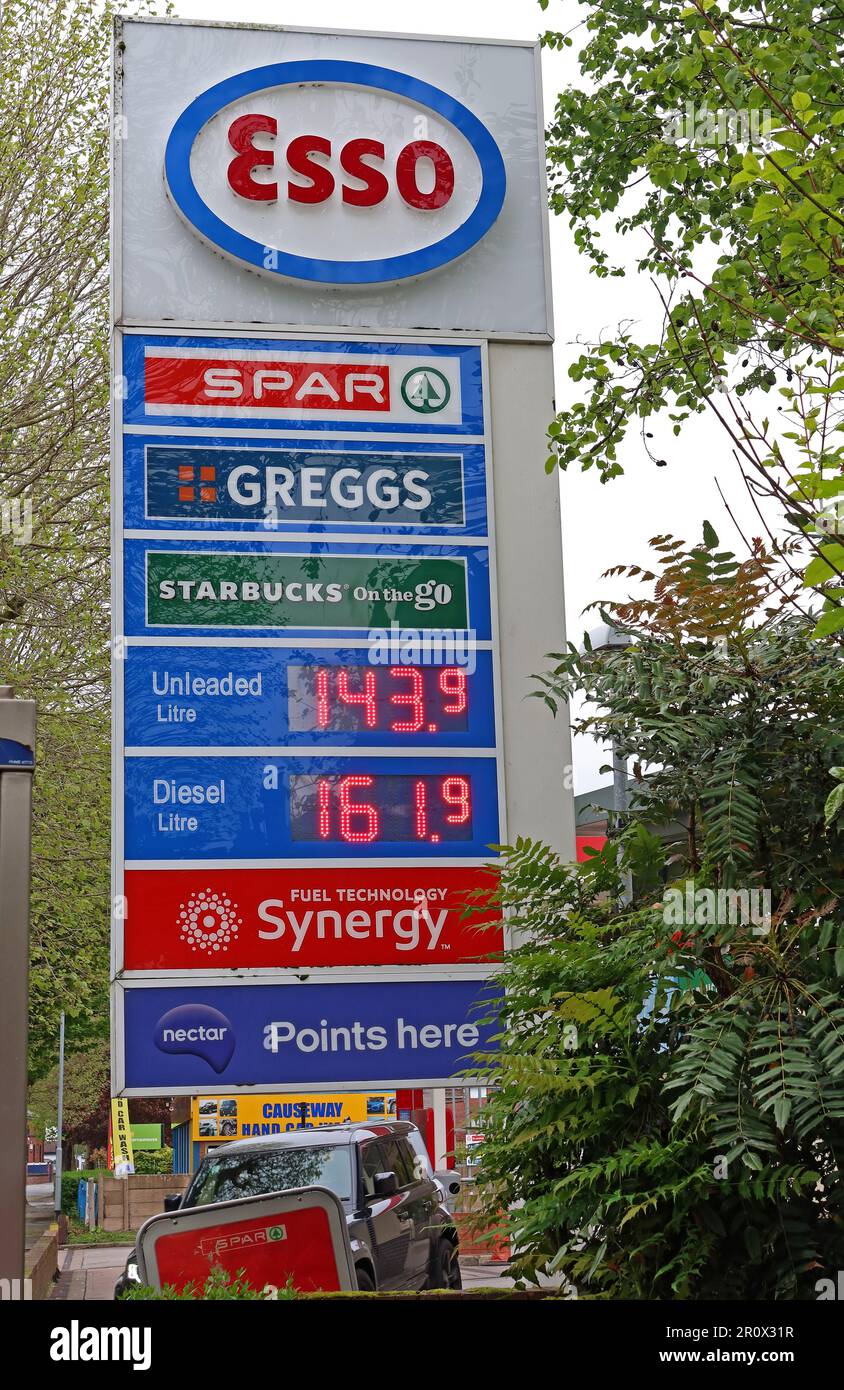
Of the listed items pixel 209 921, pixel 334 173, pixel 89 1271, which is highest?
pixel 334 173

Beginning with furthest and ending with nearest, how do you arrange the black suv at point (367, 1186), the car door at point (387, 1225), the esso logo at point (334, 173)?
the black suv at point (367, 1186) < the car door at point (387, 1225) < the esso logo at point (334, 173)

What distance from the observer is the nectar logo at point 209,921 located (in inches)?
252

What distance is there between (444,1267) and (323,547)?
5985 mm

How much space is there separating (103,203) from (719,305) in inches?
423

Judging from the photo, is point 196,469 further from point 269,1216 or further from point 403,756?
point 269,1216

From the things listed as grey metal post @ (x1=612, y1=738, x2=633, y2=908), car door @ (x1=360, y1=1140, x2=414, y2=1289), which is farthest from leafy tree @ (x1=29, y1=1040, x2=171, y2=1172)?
grey metal post @ (x1=612, y1=738, x2=633, y2=908)

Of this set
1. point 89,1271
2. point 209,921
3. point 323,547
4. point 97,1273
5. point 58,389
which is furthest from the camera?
point 89,1271

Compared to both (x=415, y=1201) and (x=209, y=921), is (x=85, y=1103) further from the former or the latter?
(x=209, y=921)

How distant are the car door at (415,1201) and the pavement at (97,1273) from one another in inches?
109

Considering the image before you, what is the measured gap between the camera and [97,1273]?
23.9 m

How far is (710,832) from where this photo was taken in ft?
15.3

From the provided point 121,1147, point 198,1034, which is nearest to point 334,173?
point 198,1034

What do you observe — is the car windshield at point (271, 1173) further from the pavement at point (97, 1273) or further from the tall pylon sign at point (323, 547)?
the tall pylon sign at point (323, 547)

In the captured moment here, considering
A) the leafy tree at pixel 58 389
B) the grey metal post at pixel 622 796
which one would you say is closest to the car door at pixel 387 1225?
the grey metal post at pixel 622 796
